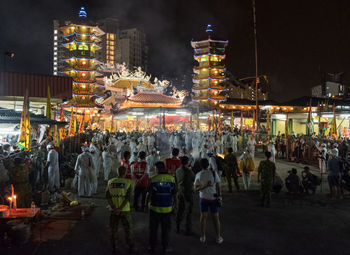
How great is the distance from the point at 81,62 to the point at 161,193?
4207cm

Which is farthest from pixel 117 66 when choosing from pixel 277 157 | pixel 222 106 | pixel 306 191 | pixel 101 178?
pixel 306 191

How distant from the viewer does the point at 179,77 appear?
4168 inches

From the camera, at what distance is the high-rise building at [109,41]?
107000 mm

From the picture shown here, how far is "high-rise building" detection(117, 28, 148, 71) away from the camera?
111500 mm

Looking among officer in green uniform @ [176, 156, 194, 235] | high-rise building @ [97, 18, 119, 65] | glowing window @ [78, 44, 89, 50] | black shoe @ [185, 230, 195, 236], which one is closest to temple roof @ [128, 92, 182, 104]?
glowing window @ [78, 44, 89, 50]

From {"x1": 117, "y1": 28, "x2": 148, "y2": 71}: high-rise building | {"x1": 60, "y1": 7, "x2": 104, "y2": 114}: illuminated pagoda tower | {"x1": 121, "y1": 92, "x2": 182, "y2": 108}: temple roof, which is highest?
{"x1": 117, "y1": 28, "x2": 148, "y2": 71}: high-rise building

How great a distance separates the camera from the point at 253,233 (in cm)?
623

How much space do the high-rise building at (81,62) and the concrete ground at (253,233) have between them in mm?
35223

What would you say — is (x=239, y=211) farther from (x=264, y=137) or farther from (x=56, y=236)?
(x=264, y=137)

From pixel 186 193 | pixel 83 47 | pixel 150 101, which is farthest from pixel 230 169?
pixel 83 47

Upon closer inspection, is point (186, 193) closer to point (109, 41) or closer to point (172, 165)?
point (172, 165)

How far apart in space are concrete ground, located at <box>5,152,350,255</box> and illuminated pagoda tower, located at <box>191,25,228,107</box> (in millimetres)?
41588

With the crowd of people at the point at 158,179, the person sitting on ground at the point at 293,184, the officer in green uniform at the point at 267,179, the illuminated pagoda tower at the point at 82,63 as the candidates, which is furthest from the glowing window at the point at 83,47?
the officer in green uniform at the point at 267,179

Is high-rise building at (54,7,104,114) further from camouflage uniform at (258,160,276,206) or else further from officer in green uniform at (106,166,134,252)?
officer in green uniform at (106,166,134,252)
